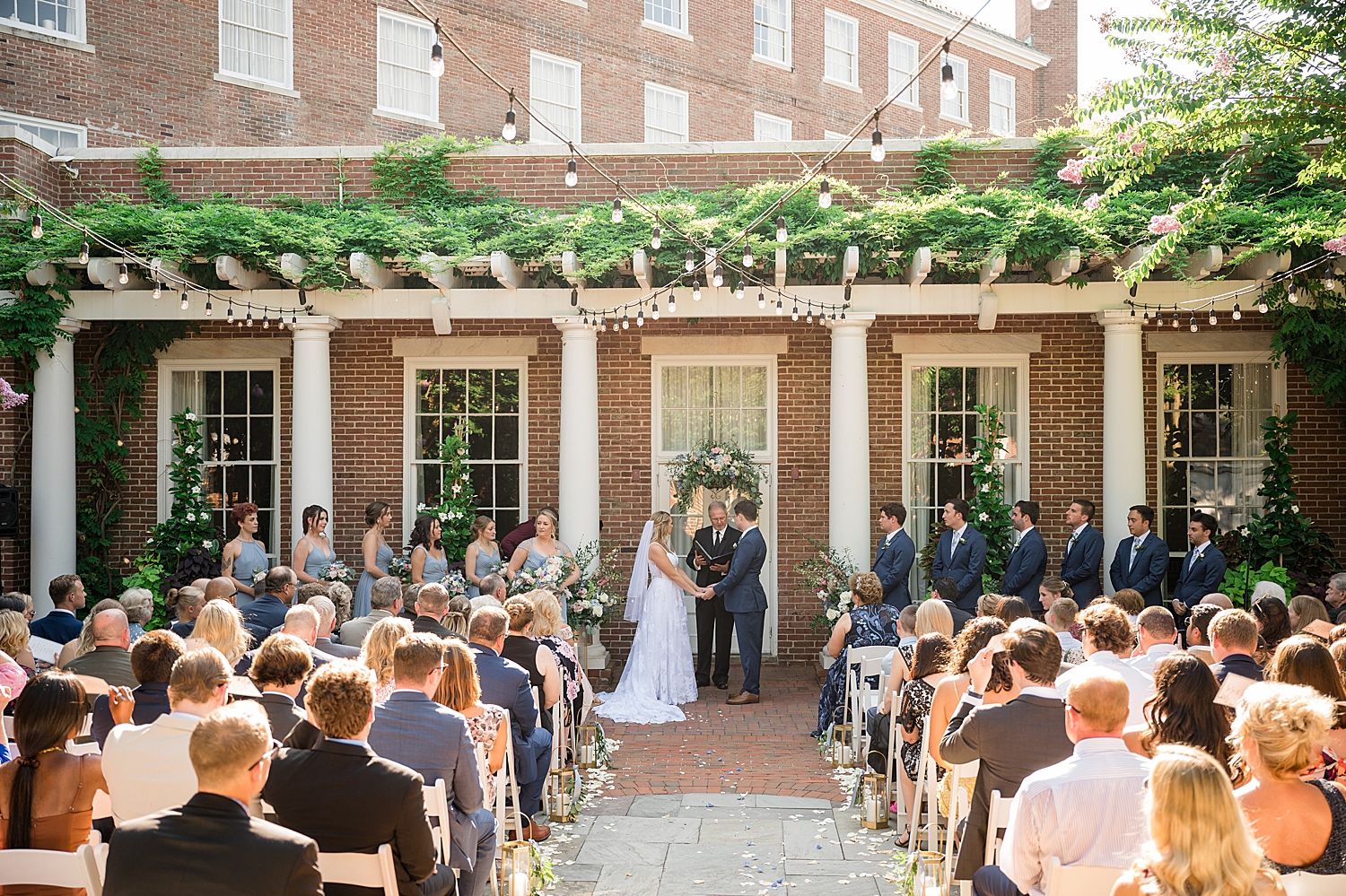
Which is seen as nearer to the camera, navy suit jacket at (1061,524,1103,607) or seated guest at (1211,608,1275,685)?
seated guest at (1211,608,1275,685)

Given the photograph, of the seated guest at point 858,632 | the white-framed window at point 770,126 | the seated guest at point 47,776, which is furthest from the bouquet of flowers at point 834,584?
the white-framed window at point 770,126

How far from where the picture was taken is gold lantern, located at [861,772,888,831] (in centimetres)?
672

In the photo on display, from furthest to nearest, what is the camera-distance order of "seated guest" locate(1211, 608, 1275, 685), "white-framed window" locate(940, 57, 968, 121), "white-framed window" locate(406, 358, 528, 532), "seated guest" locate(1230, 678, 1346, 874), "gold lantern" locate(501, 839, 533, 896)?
"white-framed window" locate(940, 57, 968, 121) → "white-framed window" locate(406, 358, 528, 532) → "seated guest" locate(1211, 608, 1275, 685) → "gold lantern" locate(501, 839, 533, 896) → "seated guest" locate(1230, 678, 1346, 874)

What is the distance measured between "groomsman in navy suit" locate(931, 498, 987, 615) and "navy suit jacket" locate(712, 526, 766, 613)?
1.62 m

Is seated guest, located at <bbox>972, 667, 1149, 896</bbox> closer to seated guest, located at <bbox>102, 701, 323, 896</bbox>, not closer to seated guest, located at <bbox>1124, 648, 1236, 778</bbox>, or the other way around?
seated guest, located at <bbox>1124, 648, 1236, 778</bbox>

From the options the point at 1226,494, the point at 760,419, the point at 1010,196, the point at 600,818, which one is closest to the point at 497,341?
the point at 760,419

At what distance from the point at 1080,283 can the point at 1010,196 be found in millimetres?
1033

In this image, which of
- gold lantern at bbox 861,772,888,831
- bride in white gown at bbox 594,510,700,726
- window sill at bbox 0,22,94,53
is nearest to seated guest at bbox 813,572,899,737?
gold lantern at bbox 861,772,888,831

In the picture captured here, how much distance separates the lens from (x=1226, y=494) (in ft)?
39.9

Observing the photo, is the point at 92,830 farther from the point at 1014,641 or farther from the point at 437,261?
the point at 437,261

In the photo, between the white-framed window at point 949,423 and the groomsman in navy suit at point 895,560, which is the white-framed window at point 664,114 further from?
the groomsman in navy suit at point 895,560

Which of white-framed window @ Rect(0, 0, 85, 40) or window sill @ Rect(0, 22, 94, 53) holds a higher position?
white-framed window @ Rect(0, 0, 85, 40)

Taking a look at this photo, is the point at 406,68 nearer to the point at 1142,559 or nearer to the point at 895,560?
the point at 895,560

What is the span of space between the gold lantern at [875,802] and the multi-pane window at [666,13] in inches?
735
